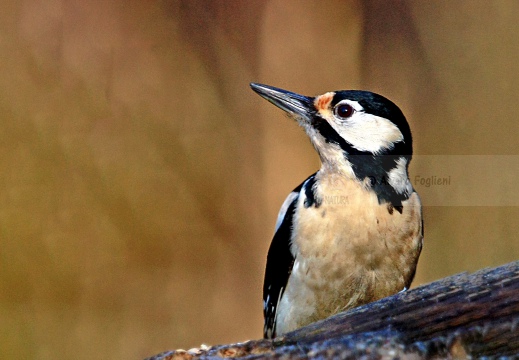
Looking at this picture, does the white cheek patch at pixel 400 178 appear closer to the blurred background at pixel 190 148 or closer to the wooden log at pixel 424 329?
the wooden log at pixel 424 329

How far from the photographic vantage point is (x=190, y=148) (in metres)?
3.27

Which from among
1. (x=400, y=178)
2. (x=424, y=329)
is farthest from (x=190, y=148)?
(x=424, y=329)

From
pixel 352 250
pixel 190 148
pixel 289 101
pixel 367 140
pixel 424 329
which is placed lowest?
pixel 424 329

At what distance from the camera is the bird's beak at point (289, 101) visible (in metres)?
2.38

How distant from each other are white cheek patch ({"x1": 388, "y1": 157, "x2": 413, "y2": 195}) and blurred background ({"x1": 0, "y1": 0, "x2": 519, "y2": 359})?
3.28ft

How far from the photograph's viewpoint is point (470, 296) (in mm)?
1383

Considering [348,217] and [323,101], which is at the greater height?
[323,101]

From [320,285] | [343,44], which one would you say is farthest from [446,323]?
[343,44]

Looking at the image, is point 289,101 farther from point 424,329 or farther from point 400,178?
point 424,329

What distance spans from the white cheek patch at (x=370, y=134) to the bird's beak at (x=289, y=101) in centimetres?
16

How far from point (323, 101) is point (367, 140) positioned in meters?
0.20

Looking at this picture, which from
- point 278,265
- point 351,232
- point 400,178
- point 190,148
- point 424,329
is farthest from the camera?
point 190,148

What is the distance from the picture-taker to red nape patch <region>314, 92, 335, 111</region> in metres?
2.34

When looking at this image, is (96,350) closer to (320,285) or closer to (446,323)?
(320,285)
